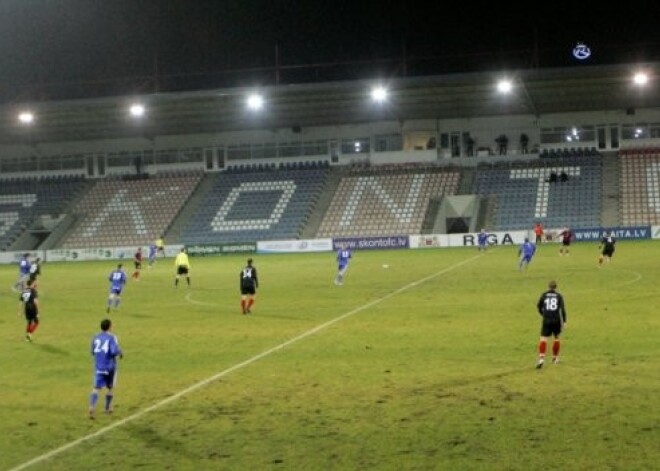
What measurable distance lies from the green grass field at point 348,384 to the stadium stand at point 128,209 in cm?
3998

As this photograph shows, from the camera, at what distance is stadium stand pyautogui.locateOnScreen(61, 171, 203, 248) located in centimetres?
6981

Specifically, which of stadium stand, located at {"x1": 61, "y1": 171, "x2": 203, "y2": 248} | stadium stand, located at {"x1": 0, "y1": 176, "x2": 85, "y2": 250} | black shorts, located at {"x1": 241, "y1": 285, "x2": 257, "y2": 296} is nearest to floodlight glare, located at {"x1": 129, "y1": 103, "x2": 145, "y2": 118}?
stadium stand, located at {"x1": 61, "y1": 171, "x2": 203, "y2": 248}

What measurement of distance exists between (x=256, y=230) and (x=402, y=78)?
18.2 metres

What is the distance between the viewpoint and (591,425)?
11.5 meters

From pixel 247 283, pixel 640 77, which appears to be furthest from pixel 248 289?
pixel 640 77

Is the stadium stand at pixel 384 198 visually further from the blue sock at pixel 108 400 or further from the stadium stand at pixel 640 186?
the blue sock at pixel 108 400

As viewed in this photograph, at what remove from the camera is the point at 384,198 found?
2734 inches

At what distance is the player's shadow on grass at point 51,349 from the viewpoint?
1992 cm

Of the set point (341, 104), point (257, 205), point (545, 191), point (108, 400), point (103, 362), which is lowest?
point (108, 400)

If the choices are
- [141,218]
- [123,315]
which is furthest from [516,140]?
[123,315]

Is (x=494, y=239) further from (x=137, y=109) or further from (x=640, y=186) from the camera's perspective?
(x=137, y=109)

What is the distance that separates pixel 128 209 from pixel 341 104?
21.8m

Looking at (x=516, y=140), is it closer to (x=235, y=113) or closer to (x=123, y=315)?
(x=235, y=113)

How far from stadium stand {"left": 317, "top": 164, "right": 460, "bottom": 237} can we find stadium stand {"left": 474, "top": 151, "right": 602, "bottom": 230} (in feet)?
12.1
